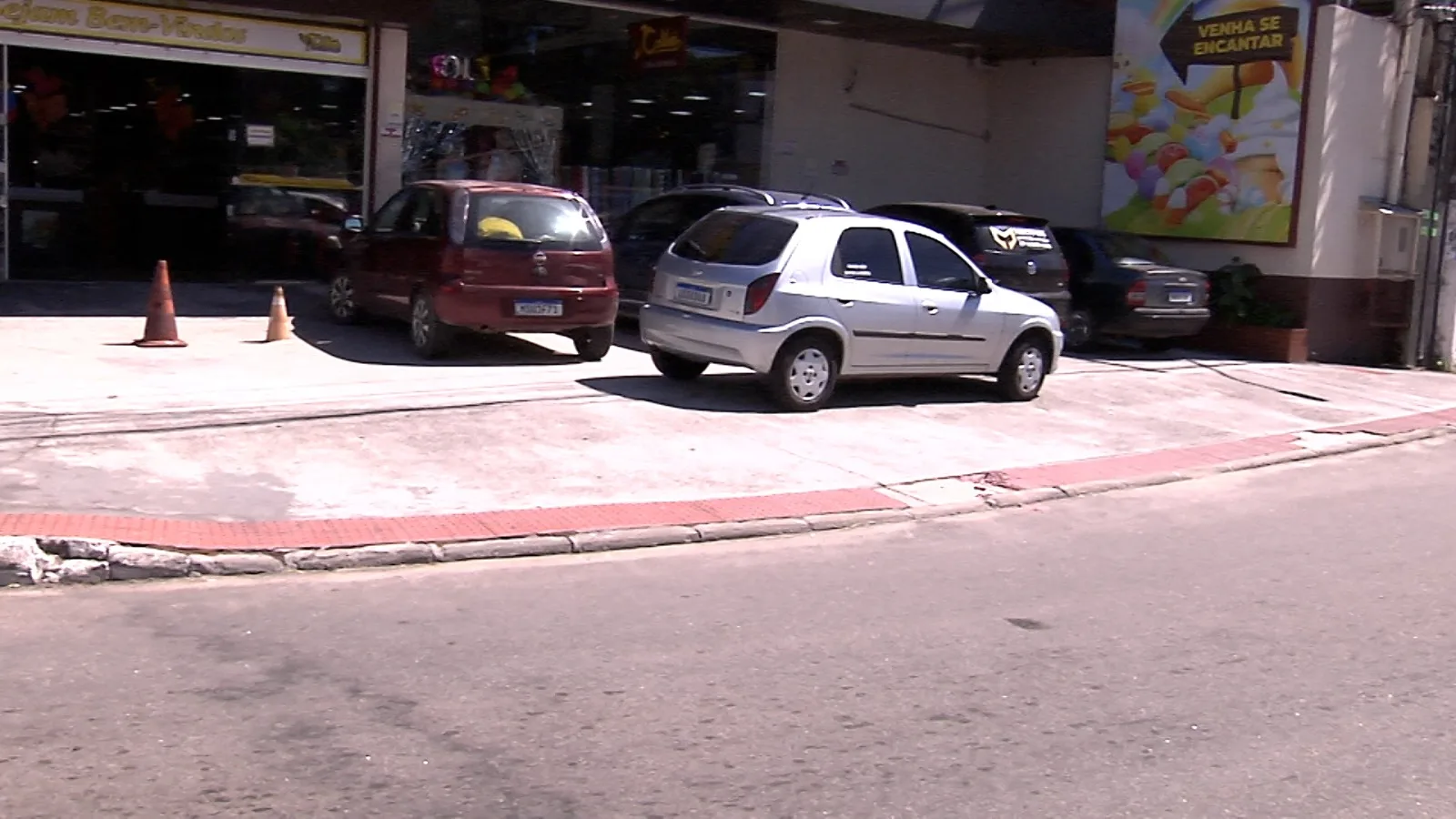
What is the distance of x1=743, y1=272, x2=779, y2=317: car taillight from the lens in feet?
39.3

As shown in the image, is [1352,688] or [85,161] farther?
[85,161]

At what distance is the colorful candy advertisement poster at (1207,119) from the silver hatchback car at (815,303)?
7.19 metres

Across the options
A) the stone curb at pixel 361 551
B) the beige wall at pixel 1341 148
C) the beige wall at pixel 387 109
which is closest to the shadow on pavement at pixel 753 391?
the stone curb at pixel 361 551

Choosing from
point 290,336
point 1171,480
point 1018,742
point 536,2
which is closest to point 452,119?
point 536,2

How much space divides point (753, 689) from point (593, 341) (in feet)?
26.4

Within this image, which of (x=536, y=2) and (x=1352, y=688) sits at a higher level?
(x=536, y=2)

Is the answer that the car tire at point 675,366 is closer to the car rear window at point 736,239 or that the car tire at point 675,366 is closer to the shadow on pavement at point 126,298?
the car rear window at point 736,239

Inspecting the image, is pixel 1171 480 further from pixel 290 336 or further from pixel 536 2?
pixel 536 2

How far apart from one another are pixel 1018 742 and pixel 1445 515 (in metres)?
6.63

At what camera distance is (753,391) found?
1322 cm

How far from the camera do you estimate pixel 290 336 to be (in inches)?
559

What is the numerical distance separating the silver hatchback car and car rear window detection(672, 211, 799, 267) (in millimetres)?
11

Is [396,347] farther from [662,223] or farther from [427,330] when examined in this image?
[662,223]

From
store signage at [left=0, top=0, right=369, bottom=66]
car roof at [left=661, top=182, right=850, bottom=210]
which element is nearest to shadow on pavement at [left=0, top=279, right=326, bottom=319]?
store signage at [left=0, top=0, right=369, bottom=66]
